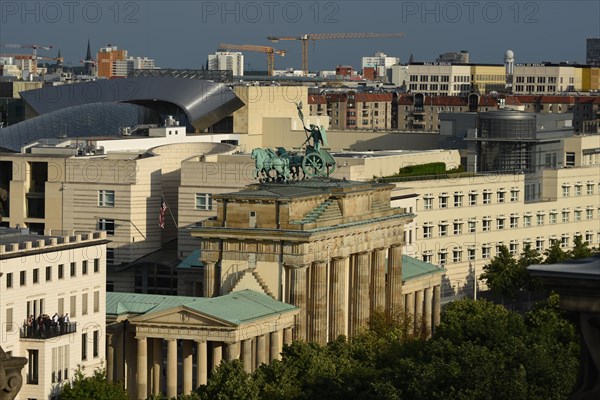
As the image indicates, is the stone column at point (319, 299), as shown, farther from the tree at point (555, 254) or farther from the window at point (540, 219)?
the window at point (540, 219)

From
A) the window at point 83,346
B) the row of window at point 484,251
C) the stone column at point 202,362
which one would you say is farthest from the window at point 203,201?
the window at point 83,346

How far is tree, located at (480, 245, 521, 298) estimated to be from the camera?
119 metres

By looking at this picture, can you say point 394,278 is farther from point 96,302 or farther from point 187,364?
point 96,302

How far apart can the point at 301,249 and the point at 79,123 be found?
213 feet

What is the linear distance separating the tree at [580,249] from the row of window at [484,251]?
4.46 ft

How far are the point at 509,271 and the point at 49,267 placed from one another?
4796cm

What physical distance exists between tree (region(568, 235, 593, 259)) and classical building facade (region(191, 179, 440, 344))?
31.0 metres

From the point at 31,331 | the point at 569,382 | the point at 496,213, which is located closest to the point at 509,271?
the point at 496,213

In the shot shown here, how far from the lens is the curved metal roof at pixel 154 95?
6304 inches

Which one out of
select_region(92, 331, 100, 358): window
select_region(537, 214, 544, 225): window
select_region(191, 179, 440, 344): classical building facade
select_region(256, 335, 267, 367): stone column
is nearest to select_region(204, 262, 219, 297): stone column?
select_region(191, 179, 440, 344): classical building facade

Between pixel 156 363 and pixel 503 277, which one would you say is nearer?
pixel 156 363

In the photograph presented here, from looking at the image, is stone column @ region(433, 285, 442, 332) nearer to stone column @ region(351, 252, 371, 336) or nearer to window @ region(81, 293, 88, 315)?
stone column @ region(351, 252, 371, 336)

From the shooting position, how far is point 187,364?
7869cm

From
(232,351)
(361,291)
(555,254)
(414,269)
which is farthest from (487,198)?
(232,351)
